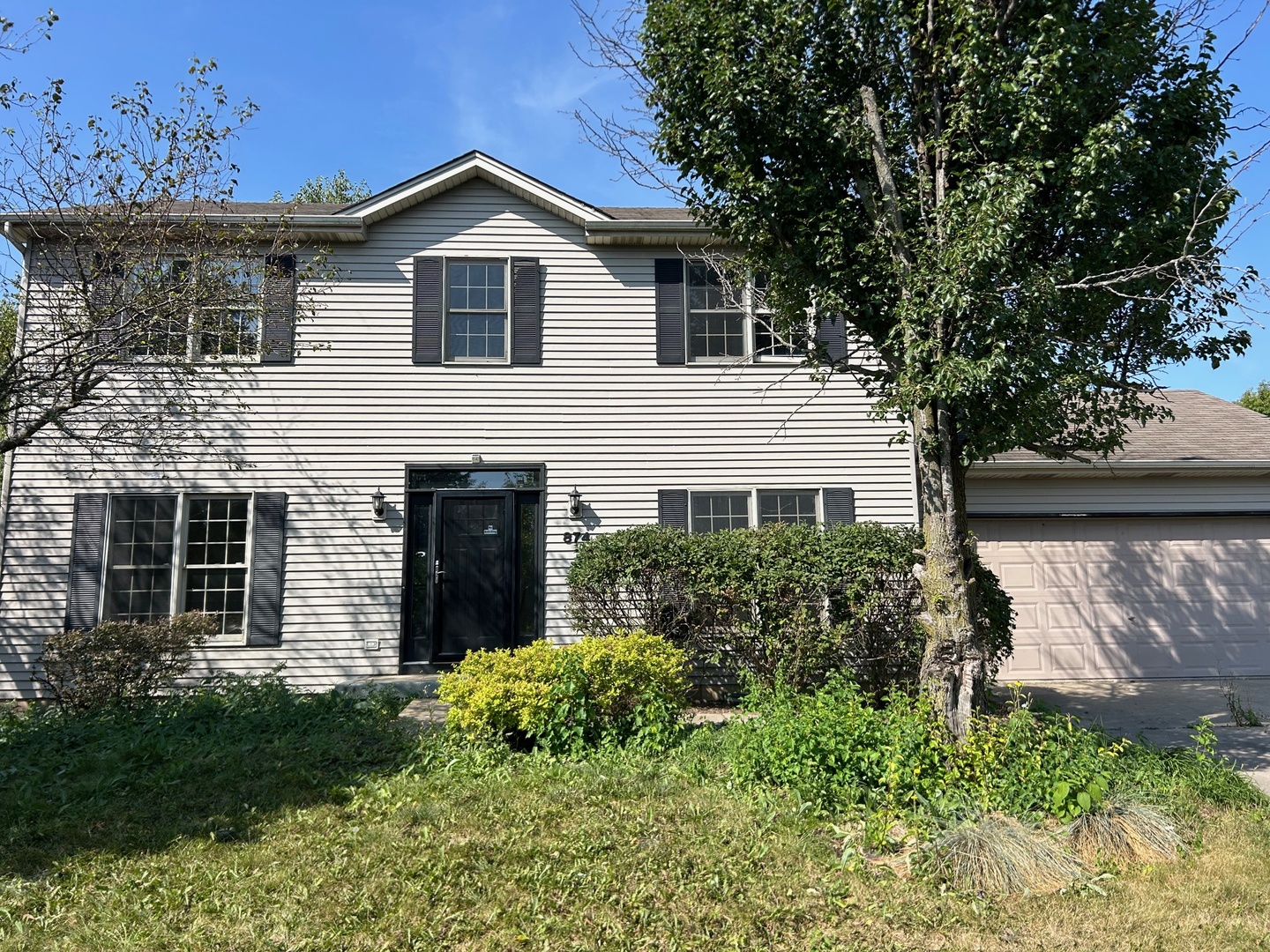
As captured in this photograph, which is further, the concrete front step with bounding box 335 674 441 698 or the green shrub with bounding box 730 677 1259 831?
the concrete front step with bounding box 335 674 441 698

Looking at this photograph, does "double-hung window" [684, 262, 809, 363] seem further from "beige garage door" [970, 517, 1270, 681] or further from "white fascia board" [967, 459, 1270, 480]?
"beige garage door" [970, 517, 1270, 681]

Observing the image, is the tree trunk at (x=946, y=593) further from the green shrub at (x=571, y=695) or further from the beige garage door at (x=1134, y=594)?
the beige garage door at (x=1134, y=594)

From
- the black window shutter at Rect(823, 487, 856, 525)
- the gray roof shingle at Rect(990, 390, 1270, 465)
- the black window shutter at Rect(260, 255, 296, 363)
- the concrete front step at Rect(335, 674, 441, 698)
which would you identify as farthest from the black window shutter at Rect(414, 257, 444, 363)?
the gray roof shingle at Rect(990, 390, 1270, 465)

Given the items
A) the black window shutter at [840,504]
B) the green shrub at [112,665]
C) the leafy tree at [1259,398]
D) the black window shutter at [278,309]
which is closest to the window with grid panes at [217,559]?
the green shrub at [112,665]

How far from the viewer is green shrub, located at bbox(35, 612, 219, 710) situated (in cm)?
759

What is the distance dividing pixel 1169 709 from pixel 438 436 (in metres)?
8.90

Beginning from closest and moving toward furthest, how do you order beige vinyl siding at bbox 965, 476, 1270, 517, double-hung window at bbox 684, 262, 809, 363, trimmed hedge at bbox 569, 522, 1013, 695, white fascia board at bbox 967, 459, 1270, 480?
trimmed hedge at bbox 569, 522, 1013, 695 → double-hung window at bbox 684, 262, 809, 363 → white fascia board at bbox 967, 459, 1270, 480 → beige vinyl siding at bbox 965, 476, 1270, 517

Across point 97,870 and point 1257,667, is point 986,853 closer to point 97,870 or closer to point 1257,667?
point 97,870

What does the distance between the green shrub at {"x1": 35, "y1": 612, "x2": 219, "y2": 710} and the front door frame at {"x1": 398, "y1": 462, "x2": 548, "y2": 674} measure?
2415mm

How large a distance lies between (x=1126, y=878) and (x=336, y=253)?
10093 millimetres

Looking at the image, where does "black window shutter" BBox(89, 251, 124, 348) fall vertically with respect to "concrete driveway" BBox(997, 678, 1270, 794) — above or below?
above

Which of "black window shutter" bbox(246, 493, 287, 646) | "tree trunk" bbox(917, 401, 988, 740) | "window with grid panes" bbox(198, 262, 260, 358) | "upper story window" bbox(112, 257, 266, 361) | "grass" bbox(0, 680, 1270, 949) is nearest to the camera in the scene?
"grass" bbox(0, 680, 1270, 949)

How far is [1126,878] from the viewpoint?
4.20 m

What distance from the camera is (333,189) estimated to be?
92.6ft
